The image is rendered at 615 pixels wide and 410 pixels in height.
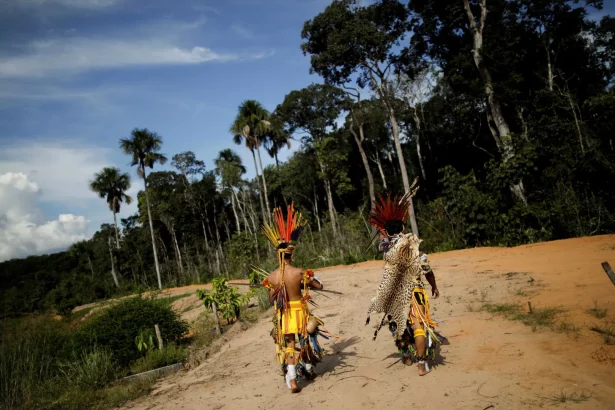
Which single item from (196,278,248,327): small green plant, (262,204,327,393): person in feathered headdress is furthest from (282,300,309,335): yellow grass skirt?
(196,278,248,327): small green plant

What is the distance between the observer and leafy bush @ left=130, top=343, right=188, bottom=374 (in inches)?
305

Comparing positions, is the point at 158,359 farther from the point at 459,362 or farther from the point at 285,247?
the point at 459,362

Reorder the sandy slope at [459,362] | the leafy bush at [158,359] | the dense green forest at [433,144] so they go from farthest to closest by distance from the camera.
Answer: the dense green forest at [433,144]
the leafy bush at [158,359]
the sandy slope at [459,362]

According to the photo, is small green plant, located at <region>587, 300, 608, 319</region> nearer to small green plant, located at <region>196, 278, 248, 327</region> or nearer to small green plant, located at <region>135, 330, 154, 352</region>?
small green plant, located at <region>196, 278, 248, 327</region>

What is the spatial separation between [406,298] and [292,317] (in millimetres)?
1343

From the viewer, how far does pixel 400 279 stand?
4.54 meters

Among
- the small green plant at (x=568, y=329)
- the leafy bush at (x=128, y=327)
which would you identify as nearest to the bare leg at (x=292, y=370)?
the small green plant at (x=568, y=329)

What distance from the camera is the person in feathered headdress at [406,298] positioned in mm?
4359

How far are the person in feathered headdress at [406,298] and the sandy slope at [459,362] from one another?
0.28 metres

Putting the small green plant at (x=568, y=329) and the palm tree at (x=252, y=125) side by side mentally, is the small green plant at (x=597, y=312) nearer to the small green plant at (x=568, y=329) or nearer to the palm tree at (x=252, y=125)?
the small green plant at (x=568, y=329)

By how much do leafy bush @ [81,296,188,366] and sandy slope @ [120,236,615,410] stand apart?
5.52 feet

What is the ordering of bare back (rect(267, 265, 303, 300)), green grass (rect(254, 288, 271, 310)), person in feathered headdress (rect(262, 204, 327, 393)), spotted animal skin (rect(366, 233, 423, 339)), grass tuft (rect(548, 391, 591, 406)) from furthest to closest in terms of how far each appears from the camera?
green grass (rect(254, 288, 271, 310)), bare back (rect(267, 265, 303, 300)), person in feathered headdress (rect(262, 204, 327, 393)), spotted animal skin (rect(366, 233, 423, 339)), grass tuft (rect(548, 391, 591, 406))

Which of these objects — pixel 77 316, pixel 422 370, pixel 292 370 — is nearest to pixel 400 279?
pixel 422 370

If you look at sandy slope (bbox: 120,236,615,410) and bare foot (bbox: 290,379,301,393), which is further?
bare foot (bbox: 290,379,301,393)
